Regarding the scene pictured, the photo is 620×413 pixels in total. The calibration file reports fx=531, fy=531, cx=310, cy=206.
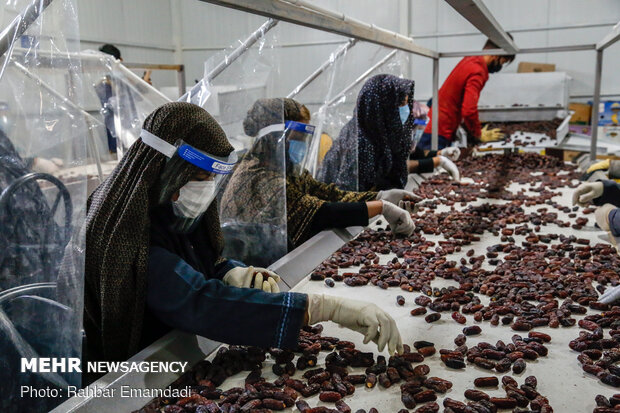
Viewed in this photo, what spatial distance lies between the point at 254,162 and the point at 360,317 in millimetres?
1176

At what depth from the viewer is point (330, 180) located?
12.9 feet

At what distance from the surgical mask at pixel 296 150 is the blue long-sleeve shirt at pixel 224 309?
1413 mm

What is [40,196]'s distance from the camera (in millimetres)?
1321

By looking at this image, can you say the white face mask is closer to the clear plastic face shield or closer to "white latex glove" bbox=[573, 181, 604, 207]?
the clear plastic face shield

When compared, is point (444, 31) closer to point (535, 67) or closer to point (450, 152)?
point (535, 67)

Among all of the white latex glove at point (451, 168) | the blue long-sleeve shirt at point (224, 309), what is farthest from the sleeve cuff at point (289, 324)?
the white latex glove at point (451, 168)

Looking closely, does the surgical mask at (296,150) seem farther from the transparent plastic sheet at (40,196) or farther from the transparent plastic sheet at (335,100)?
the transparent plastic sheet at (40,196)

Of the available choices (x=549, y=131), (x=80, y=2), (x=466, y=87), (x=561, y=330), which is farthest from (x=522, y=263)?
(x=80, y=2)

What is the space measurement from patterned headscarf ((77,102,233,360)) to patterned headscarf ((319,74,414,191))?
7.51ft

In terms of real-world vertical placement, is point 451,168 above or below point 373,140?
below

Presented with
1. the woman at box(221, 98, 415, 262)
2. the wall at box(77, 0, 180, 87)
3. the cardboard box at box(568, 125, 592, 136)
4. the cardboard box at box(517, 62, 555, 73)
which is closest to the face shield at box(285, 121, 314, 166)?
the woman at box(221, 98, 415, 262)

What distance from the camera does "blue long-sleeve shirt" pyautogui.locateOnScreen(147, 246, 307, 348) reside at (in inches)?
56.5

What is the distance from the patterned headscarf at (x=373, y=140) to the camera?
145 inches

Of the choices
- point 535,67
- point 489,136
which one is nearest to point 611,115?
point 489,136
